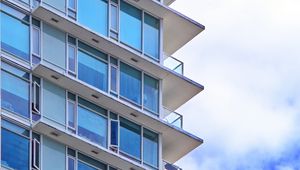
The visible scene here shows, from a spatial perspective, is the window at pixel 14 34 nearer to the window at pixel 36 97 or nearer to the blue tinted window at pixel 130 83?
the window at pixel 36 97

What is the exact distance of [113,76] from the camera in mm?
70312

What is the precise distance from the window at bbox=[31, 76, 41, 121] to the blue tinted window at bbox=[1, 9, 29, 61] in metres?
0.79

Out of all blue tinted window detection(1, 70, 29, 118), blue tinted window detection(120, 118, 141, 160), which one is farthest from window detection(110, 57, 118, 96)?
blue tinted window detection(1, 70, 29, 118)

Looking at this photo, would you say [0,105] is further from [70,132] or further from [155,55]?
[155,55]

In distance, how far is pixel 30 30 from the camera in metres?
67.9

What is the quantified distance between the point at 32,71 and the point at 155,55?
6.09m

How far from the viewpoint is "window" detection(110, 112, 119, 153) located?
227 ft

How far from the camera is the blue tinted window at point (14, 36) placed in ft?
220

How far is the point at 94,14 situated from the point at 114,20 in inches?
41.5

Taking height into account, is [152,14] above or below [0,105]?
above

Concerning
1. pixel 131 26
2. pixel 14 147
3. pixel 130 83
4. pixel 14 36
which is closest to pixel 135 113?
pixel 130 83

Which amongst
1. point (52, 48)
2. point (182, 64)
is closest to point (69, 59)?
point (52, 48)

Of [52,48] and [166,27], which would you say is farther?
[166,27]

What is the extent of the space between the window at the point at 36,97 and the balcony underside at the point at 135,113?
0.90 feet
